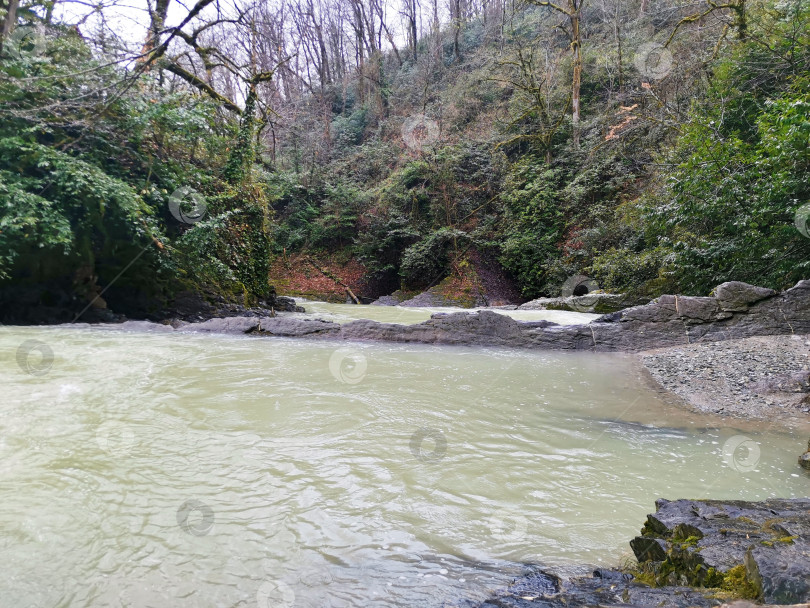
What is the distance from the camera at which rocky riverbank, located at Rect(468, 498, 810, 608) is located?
136cm

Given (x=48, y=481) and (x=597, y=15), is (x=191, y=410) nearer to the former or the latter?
(x=48, y=481)

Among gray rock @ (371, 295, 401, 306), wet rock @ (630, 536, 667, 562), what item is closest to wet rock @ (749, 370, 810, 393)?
wet rock @ (630, 536, 667, 562)

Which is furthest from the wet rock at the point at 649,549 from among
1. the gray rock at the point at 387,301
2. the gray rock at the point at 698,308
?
the gray rock at the point at 387,301

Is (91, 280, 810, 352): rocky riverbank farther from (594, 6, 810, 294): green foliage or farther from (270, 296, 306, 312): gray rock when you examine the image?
(270, 296, 306, 312): gray rock

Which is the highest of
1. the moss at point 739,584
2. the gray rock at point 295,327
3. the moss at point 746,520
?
the gray rock at point 295,327

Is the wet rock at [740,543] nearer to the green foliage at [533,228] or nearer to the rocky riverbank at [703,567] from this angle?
the rocky riverbank at [703,567]

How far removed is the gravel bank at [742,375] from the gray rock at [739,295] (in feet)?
3.01

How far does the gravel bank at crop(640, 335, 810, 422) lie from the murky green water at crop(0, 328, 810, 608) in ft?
2.26

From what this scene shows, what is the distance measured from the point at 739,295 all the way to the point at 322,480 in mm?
8408

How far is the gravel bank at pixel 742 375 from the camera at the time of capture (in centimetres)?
475

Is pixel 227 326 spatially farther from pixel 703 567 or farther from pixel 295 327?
pixel 703 567

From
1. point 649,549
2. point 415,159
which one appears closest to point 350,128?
point 415,159

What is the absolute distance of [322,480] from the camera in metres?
2.78

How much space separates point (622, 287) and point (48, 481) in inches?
509
